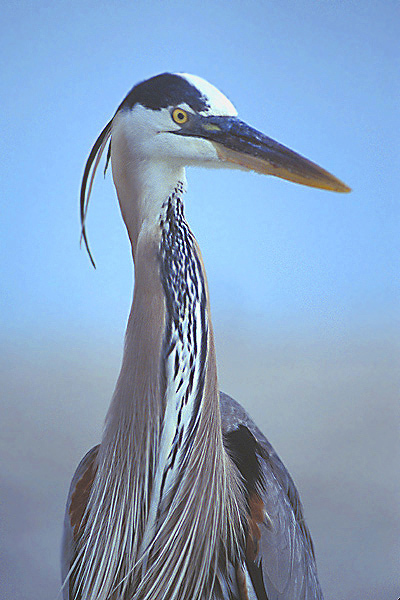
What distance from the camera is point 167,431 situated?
3.63 ft

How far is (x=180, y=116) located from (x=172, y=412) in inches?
21.8

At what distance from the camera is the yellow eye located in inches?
44.9

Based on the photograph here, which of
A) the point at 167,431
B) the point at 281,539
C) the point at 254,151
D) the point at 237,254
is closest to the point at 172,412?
the point at 167,431

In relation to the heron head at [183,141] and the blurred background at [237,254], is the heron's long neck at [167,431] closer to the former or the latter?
the heron head at [183,141]

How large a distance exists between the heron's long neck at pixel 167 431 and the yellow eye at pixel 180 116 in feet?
0.53

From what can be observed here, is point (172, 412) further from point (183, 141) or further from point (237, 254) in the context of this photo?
point (237, 254)

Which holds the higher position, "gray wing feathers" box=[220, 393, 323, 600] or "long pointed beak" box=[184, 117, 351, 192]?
"long pointed beak" box=[184, 117, 351, 192]

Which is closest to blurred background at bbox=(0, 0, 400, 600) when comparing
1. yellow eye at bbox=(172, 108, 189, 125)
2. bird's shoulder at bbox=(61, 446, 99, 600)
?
bird's shoulder at bbox=(61, 446, 99, 600)

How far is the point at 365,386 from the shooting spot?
205 cm

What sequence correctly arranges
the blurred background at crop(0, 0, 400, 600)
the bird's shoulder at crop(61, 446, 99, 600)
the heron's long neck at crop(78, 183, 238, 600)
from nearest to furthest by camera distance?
the heron's long neck at crop(78, 183, 238, 600)
the bird's shoulder at crop(61, 446, 99, 600)
the blurred background at crop(0, 0, 400, 600)

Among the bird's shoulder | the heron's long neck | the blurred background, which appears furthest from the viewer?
the blurred background

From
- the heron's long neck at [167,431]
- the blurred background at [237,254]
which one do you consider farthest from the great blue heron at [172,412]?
the blurred background at [237,254]

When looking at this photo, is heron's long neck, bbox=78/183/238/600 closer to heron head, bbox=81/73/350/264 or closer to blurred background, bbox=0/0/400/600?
heron head, bbox=81/73/350/264

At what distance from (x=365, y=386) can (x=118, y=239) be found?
99cm
